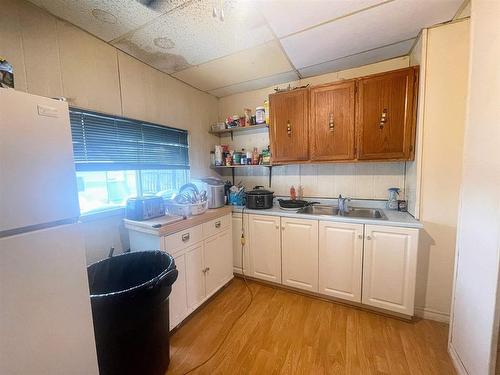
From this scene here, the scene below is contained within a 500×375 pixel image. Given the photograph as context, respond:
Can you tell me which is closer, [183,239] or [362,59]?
[183,239]

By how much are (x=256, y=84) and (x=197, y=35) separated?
1.07 meters

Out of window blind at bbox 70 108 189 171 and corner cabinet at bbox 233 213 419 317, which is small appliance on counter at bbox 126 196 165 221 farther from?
corner cabinet at bbox 233 213 419 317

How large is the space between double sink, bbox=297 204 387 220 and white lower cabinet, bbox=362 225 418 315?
0.90 ft

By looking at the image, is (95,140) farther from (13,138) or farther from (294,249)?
(294,249)

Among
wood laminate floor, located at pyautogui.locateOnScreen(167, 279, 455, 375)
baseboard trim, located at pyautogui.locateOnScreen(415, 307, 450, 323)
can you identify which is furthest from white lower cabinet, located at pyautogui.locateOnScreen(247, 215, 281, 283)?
baseboard trim, located at pyautogui.locateOnScreen(415, 307, 450, 323)

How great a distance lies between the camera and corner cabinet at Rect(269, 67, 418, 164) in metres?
1.78

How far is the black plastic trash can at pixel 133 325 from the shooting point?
3.50 feet

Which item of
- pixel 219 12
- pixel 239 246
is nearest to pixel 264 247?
pixel 239 246

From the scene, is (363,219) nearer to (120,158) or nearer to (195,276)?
(195,276)

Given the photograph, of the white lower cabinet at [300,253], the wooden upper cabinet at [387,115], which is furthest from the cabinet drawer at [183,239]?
the wooden upper cabinet at [387,115]

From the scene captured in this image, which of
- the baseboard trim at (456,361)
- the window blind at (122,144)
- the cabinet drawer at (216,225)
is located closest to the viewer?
the baseboard trim at (456,361)

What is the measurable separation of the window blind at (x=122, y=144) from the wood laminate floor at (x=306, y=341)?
1514mm

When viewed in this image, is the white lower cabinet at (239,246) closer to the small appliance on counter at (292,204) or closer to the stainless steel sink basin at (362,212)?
the small appliance on counter at (292,204)

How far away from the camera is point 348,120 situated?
1.97 m
